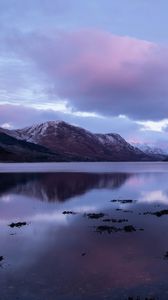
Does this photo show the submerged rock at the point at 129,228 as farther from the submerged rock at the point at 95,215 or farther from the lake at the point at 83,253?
the submerged rock at the point at 95,215

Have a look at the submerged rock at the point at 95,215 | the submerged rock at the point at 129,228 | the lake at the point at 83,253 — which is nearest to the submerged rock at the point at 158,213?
the lake at the point at 83,253

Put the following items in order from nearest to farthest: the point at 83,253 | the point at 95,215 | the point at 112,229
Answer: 1. the point at 83,253
2. the point at 112,229
3. the point at 95,215

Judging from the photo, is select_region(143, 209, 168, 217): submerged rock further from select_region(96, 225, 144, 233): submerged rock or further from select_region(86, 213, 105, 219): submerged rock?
select_region(96, 225, 144, 233): submerged rock

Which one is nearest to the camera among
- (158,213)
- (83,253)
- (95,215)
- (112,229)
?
(83,253)

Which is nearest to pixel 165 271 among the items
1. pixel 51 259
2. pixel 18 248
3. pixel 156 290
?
pixel 156 290

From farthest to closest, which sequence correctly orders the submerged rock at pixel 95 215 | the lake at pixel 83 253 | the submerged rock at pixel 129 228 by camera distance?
the submerged rock at pixel 95 215 < the submerged rock at pixel 129 228 < the lake at pixel 83 253

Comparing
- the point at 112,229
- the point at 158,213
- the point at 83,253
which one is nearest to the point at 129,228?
the point at 112,229

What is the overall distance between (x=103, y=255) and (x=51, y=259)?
368 cm

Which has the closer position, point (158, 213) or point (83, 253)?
point (83, 253)

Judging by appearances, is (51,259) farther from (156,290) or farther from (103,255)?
(156,290)

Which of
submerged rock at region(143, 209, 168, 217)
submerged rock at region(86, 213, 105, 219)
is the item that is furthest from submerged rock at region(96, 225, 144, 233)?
submerged rock at region(143, 209, 168, 217)

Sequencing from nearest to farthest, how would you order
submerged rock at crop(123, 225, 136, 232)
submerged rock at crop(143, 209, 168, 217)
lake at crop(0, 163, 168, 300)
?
1. lake at crop(0, 163, 168, 300)
2. submerged rock at crop(123, 225, 136, 232)
3. submerged rock at crop(143, 209, 168, 217)

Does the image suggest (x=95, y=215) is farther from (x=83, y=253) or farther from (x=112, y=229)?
(x=83, y=253)

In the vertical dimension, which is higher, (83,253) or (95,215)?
(95,215)
